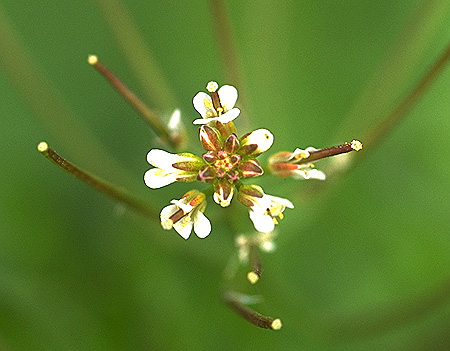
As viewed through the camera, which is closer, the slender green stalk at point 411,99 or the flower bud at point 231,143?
the flower bud at point 231,143

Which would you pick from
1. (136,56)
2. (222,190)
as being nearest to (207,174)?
(222,190)

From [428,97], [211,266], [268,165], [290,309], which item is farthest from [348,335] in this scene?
[428,97]

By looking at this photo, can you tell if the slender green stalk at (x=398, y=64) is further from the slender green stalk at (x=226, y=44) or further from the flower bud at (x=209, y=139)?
the flower bud at (x=209, y=139)

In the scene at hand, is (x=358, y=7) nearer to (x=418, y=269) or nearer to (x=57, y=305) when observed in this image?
(x=418, y=269)

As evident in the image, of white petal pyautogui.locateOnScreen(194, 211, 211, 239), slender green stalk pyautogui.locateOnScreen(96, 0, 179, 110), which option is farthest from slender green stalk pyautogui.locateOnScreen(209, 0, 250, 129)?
white petal pyautogui.locateOnScreen(194, 211, 211, 239)

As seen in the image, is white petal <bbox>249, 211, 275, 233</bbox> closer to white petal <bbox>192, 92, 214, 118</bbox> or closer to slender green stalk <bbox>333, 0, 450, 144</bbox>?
white petal <bbox>192, 92, 214, 118</bbox>

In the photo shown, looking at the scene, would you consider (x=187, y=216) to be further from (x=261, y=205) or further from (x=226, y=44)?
(x=226, y=44)

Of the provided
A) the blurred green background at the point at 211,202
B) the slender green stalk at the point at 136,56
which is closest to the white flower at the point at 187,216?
the blurred green background at the point at 211,202
